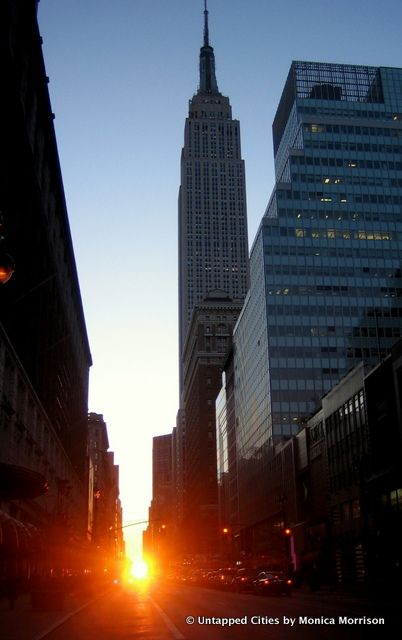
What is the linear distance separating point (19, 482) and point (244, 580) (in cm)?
3427

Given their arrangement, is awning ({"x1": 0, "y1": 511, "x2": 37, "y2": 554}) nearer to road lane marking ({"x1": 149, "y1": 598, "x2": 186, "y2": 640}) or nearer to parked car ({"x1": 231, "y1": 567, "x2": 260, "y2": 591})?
road lane marking ({"x1": 149, "y1": 598, "x2": 186, "y2": 640})

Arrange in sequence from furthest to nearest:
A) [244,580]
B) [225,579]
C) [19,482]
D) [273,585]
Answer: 1. [225,579]
2. [244,580]
3. [273,585]
4. [19,482]

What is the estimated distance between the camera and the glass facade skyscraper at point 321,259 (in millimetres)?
108625

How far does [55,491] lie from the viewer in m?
78.6

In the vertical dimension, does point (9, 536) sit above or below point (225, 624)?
above

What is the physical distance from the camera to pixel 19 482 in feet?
89.5

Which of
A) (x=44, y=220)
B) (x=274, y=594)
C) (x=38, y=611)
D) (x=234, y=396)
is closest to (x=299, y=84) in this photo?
(x=234, y=396)

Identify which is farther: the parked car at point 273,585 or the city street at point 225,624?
the parked car at point 273,585

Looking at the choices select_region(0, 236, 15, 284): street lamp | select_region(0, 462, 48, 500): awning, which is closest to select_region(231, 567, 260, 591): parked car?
select_region(0, 462, 48, 500): awning

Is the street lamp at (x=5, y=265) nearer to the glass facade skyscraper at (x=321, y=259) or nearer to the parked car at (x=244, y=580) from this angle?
the parked car at (x=244, y=580)

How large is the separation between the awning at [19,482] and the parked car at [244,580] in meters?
30.2

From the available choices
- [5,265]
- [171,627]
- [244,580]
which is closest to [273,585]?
[244,580]

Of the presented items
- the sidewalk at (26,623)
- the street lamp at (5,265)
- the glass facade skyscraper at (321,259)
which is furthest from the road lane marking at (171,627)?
the glass facade skyscraper at (321,259)

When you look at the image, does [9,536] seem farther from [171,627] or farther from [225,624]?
[225,624]
